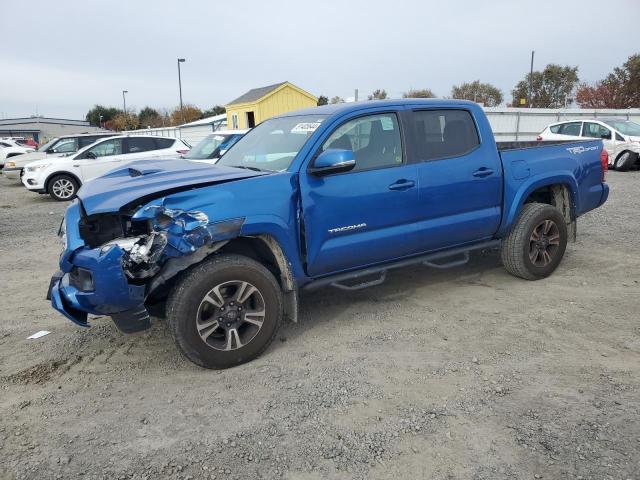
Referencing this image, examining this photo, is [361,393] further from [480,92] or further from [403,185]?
[480,92]

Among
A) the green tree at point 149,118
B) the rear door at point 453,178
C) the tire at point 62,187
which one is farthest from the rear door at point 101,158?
the green tree at point 149,118

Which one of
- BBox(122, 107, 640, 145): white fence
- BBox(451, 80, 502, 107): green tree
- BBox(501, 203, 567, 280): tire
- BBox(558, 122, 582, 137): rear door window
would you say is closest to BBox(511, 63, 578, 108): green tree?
BBox(451, 80, 502, 107): green tree

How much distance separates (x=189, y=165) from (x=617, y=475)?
3.64 metres

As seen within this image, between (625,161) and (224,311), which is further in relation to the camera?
(625,161)

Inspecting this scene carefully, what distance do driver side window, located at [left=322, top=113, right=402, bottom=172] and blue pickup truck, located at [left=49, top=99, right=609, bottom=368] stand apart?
0.01 m

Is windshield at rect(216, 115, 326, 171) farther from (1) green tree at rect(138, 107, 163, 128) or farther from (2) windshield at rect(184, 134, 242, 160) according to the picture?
(1) green tree at rect(138, 107, 163, 128)

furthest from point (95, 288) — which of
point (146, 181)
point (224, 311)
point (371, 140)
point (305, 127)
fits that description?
point (371, 140)

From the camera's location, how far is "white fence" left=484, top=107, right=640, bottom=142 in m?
22.7

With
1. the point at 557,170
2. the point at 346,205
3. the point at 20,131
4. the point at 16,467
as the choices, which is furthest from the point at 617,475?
the point at 20,131

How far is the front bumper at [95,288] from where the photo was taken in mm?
3072

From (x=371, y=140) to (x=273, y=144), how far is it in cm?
85

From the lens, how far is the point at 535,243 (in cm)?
509

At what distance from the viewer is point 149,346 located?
3.99 meters

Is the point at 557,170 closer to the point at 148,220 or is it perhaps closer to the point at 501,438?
the point at 501,438
